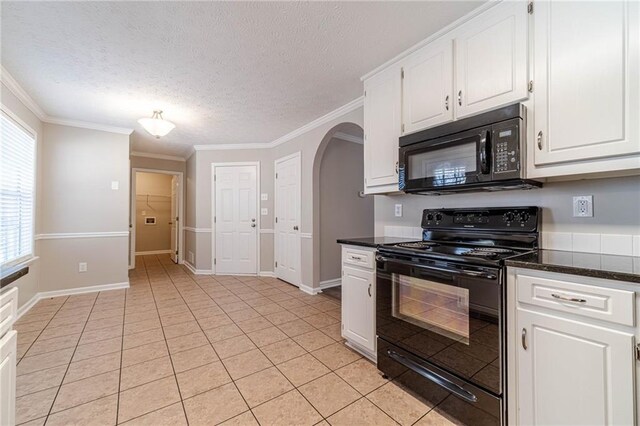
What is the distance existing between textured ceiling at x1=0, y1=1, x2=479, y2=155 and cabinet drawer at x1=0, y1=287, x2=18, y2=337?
1725 millimetres

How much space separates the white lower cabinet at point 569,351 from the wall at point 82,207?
4.94 meters

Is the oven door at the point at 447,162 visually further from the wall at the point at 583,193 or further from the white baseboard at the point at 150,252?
the white baseboard at the point at 150,252

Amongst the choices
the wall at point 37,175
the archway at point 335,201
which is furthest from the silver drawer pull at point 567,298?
the wall at point 37,175

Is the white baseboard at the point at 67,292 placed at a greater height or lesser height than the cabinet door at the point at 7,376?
lesser

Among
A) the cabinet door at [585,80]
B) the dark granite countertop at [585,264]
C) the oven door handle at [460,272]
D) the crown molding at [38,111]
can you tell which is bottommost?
the oven door handle at [460,272]

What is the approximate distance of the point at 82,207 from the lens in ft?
12.8

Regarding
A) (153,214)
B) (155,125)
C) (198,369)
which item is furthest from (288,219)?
(153,214)

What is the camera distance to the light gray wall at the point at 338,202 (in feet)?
13.7

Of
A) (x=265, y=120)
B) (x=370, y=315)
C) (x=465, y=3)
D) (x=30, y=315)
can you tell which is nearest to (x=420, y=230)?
(x=370, y=315)

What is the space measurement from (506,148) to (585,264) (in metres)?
0.70

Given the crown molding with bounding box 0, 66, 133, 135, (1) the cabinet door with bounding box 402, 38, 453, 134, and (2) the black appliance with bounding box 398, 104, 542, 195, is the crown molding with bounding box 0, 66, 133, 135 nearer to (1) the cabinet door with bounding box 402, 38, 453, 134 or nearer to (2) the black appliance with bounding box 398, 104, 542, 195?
(1) the cabinet door with bounding box 402, 38, 453, 134

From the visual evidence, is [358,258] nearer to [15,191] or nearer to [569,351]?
[569,351]

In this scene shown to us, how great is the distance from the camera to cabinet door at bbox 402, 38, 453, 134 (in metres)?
1.86

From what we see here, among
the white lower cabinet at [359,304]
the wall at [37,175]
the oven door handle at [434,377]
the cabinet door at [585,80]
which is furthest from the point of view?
the wall at [37,175]
